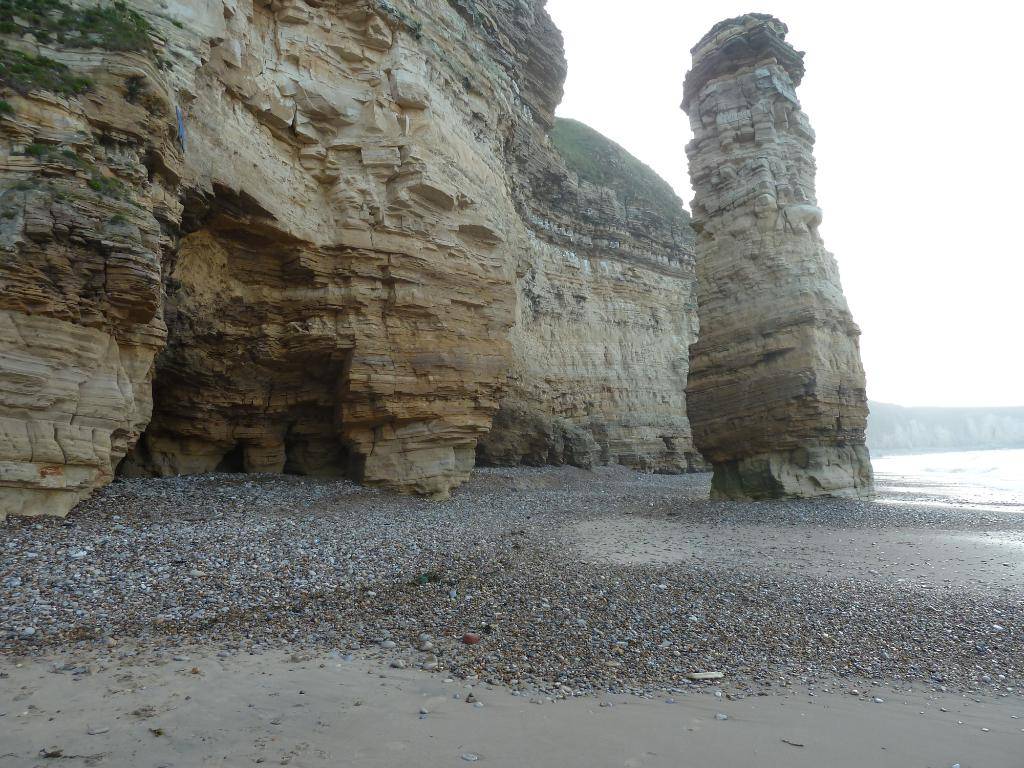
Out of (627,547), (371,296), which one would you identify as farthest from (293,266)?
(627,547)

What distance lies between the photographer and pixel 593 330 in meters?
30.9

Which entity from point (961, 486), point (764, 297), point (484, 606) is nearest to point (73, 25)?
point (484, 606)

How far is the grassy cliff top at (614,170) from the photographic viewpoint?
3878 centimetres

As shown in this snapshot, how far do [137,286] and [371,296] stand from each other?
19.3ft

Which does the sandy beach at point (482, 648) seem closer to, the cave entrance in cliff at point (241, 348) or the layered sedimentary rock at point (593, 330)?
the cave entrance in cliff at point (241, 348)

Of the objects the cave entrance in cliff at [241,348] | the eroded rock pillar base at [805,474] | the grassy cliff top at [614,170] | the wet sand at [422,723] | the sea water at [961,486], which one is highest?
the grassy cliff top at [614,170]

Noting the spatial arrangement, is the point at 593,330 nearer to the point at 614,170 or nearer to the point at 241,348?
the point at 614,170

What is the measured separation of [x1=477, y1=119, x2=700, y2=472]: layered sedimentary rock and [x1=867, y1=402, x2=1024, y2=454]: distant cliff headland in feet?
309

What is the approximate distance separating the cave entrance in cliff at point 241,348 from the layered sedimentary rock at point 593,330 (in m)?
11.0

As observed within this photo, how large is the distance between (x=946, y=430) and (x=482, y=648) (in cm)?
13538

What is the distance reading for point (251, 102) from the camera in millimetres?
12266

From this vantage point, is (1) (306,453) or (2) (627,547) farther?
(1) (306,453)

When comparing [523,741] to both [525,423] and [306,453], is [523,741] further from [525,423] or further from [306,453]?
[525,423]

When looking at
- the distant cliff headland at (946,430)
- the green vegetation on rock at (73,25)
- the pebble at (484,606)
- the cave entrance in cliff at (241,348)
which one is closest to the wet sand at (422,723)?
the pebble at (484,606)
